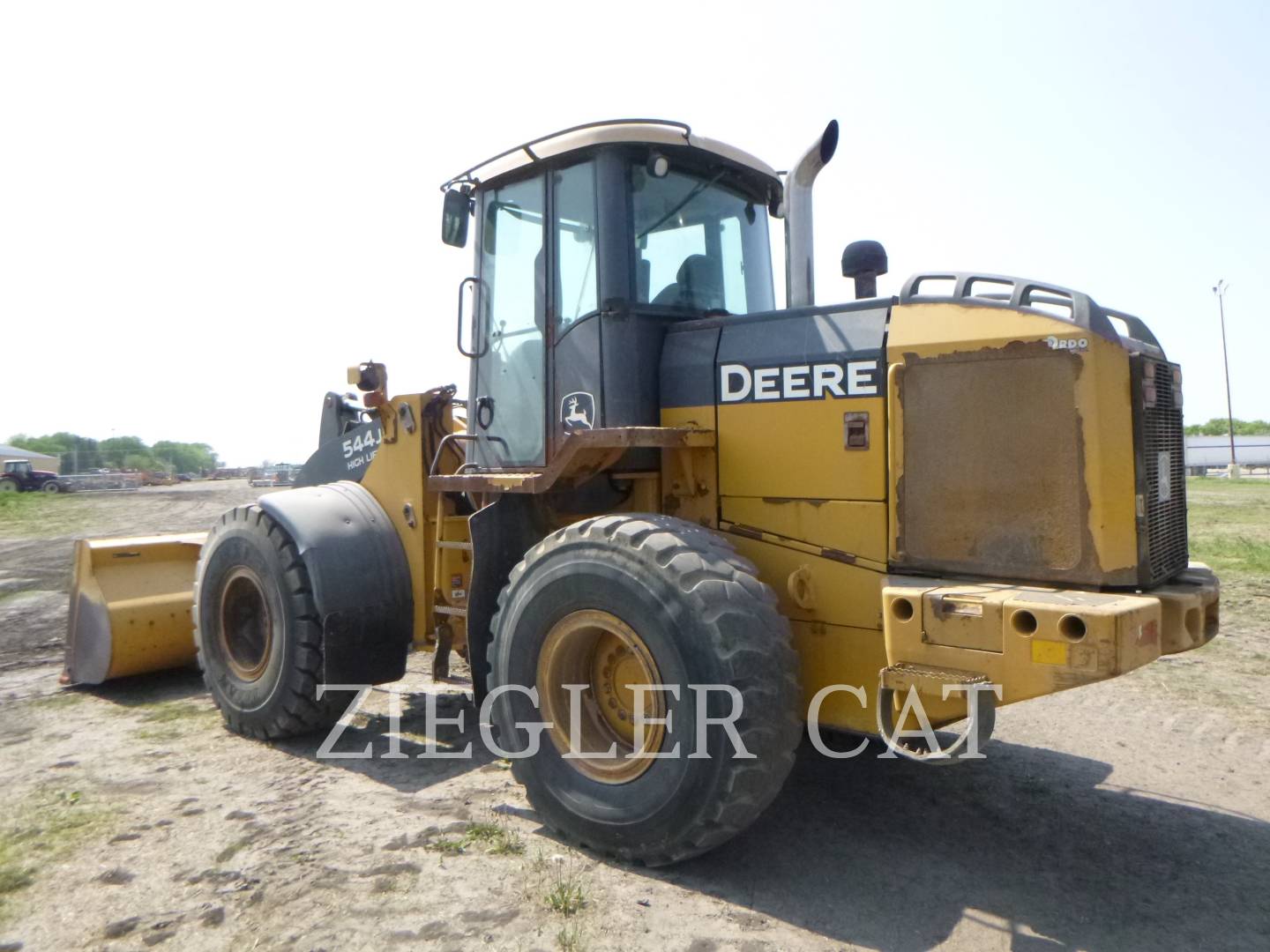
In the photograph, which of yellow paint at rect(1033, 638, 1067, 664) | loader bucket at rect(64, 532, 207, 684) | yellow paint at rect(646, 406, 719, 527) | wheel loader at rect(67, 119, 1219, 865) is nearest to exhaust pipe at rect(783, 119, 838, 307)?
wheel loader at rect(67, 119, 1219, 865)

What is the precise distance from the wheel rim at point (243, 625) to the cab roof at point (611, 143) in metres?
2.75

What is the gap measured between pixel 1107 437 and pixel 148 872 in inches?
157

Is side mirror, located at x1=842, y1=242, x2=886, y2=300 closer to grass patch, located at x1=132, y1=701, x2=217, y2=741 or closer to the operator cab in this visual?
the operator cab

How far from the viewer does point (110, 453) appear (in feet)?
216

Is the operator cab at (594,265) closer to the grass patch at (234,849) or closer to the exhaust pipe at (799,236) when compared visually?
the exhaust pipe at (799,236)

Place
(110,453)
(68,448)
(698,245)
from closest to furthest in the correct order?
(698,245), (110,453), (68,448)

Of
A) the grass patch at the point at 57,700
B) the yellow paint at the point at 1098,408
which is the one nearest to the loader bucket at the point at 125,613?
the grass patch at the point at 57,700

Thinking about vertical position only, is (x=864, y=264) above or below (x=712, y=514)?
above

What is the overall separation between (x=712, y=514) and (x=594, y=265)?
1.32m

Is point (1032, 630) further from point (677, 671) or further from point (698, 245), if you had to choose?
point (698, 245)

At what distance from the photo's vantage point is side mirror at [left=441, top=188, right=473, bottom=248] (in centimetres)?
514

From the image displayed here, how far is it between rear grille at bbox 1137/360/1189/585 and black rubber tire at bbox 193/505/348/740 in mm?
4051

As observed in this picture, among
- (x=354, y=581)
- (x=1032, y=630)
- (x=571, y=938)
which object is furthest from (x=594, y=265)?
(x=571, y=938)

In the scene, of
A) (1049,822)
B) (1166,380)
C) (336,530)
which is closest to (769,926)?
(1049,822)
